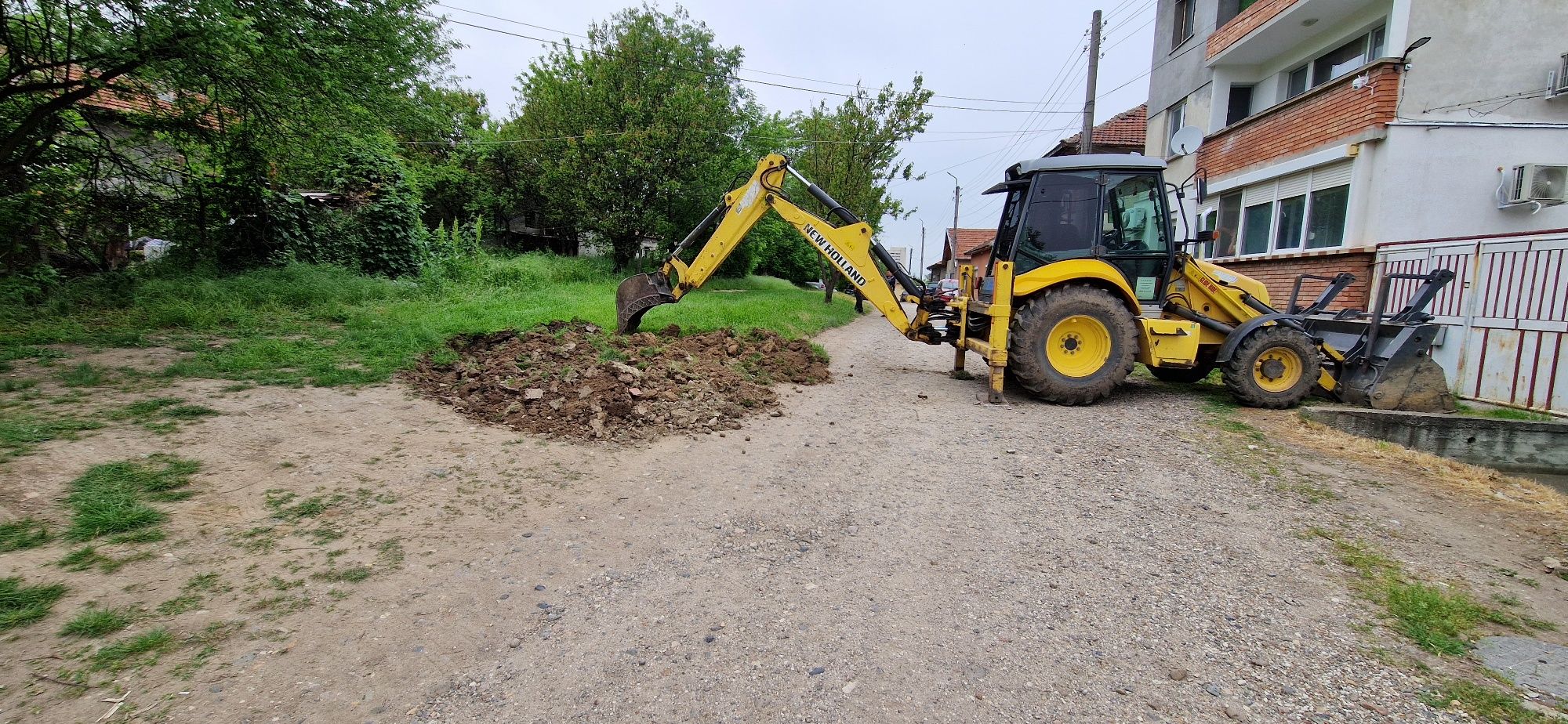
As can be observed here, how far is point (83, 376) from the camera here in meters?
5.37

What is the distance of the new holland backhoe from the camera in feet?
23.8

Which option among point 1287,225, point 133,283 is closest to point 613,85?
point 133,283

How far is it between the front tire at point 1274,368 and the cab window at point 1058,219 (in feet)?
6.62

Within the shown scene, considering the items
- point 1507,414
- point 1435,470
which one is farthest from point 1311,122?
point 1435,470

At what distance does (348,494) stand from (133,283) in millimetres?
8428

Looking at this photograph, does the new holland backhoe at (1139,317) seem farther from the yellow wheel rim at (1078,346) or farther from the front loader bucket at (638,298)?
the front loader bucket at (638,298)

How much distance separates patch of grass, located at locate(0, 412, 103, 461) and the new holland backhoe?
7.81 m

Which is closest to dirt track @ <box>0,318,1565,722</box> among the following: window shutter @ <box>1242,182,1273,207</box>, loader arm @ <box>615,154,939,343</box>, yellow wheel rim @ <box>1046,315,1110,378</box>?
yellow wheel rim @ <box>1046,315,1110,378</box>

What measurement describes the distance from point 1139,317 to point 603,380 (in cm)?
606

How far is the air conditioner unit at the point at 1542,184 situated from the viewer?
9.43 metres

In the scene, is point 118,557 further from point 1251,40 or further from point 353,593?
point 1251,40

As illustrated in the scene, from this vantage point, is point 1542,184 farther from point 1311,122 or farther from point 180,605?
point 180,605

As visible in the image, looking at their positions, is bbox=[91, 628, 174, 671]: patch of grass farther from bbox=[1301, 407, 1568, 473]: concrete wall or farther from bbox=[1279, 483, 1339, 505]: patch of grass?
bbox=[1301, 407, 1568, 473]: concrete wall

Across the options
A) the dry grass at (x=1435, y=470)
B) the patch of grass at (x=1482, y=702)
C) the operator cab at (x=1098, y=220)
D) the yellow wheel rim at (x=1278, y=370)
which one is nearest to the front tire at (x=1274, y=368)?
the yellow wheel rim at (x=1278, y=370)
